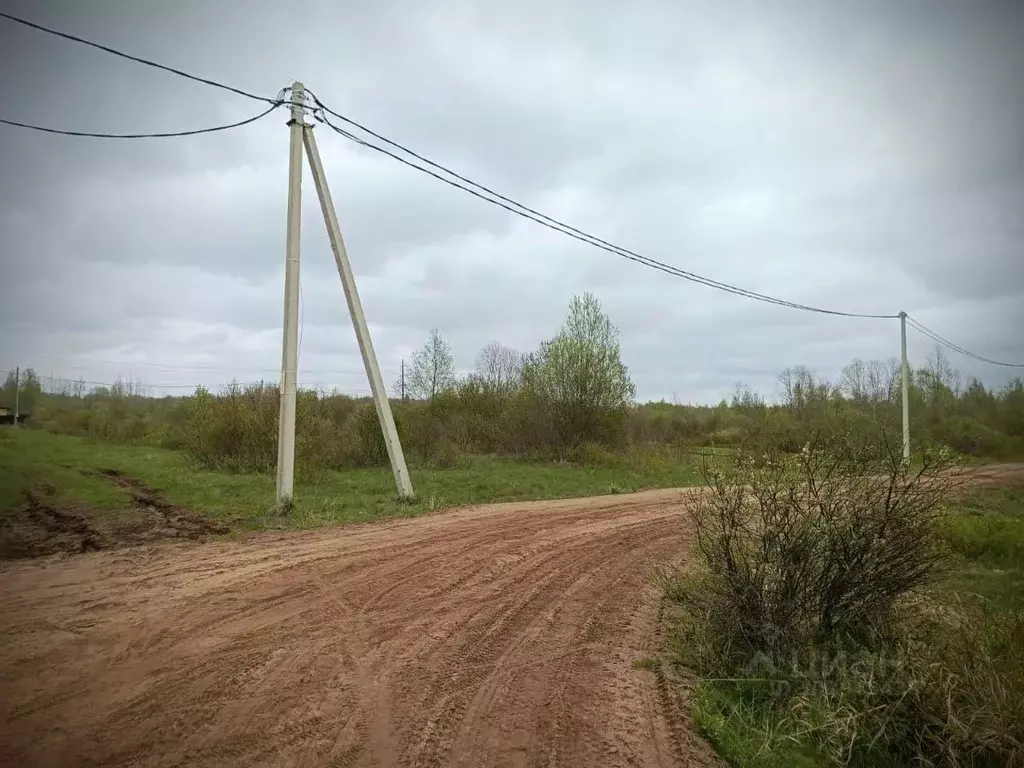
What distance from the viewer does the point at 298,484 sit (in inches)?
632

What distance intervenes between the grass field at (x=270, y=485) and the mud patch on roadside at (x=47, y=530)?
0.28 metres

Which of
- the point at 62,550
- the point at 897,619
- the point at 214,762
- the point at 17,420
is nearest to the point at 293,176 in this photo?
the point at 17,420

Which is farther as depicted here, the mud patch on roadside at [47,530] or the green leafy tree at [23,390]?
the mud patch on roadside at [47,530]

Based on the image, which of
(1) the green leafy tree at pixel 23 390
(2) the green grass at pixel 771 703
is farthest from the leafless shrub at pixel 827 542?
(1) the green leafy tree at pixel 23 390

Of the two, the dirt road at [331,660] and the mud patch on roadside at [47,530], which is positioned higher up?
the mud patch on roadside at [47,530]

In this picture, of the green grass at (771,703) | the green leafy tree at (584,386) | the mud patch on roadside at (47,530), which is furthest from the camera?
the green leafy tree at (584,386)

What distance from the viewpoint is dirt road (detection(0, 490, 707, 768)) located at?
3.69m

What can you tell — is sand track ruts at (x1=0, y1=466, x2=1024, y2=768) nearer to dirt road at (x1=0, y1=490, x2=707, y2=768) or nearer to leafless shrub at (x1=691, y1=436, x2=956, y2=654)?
dirt road at (x1=0, y1=490, x2=707, y2=768)

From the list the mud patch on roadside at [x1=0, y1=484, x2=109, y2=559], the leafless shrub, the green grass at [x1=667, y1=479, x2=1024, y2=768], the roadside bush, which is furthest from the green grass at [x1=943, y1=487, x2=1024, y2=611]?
the mud patch on roadside at [x1=0, y1=484, x2=109, y2=559]

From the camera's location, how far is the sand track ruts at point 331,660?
3.69 meters

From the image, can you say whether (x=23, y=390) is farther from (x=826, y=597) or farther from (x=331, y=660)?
(x=826, y=597)

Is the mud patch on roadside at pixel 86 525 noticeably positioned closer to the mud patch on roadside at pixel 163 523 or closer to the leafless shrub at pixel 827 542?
the mud patch on roadside at pixel 163 523

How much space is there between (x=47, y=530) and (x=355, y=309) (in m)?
6.32

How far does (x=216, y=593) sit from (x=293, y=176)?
8261mm
